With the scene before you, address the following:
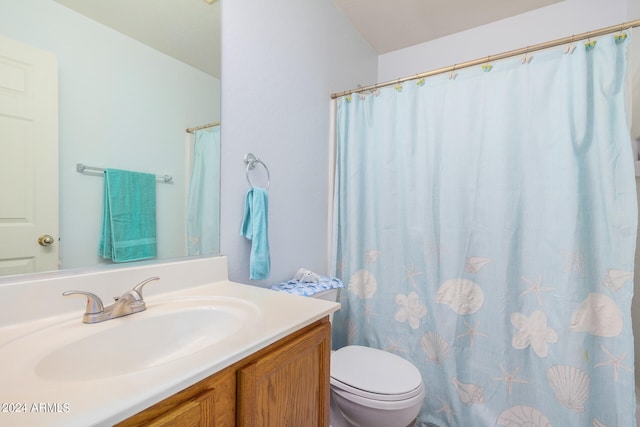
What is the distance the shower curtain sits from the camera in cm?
117

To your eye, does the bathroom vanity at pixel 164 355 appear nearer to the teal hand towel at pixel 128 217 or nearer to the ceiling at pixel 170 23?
the teal hand towel at pixel 128 217

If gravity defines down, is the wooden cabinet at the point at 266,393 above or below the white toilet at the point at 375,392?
above

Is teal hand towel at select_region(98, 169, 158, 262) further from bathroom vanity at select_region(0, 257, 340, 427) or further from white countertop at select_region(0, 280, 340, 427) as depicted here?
white countertop at select_region(0, 280, 340, 427)

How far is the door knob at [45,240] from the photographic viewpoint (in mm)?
784

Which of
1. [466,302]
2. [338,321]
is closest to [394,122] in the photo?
[466,302]

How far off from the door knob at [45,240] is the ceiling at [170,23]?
2.08 ft

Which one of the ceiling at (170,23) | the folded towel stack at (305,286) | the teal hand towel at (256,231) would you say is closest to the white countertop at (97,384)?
the teal hand towel at (256,231)

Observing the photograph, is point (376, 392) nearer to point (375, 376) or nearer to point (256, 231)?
point (375, 376)

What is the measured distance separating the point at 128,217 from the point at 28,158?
0.29 m

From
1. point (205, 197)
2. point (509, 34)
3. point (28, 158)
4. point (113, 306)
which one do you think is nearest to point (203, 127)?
point (205, 197)

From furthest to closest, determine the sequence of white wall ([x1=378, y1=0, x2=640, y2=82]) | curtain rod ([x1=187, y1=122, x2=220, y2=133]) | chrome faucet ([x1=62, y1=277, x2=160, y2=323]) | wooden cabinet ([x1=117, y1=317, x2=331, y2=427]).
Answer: white wall ([x1=378, y1=0, x2=640, y2=82]) < curtain rod ([x1=187, y1=122, x2=220, y2=133]) < chrome faucet ([x1=62, y1=277, x2=160, y2=323]) < wooden cabinet ([x1=117, y1=317, x2=331, y2=427])

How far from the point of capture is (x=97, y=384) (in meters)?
0.48

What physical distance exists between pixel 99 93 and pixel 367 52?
6.44 ft

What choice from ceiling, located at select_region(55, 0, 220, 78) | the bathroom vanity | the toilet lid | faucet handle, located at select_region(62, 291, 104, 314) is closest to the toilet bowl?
the toilet lid
